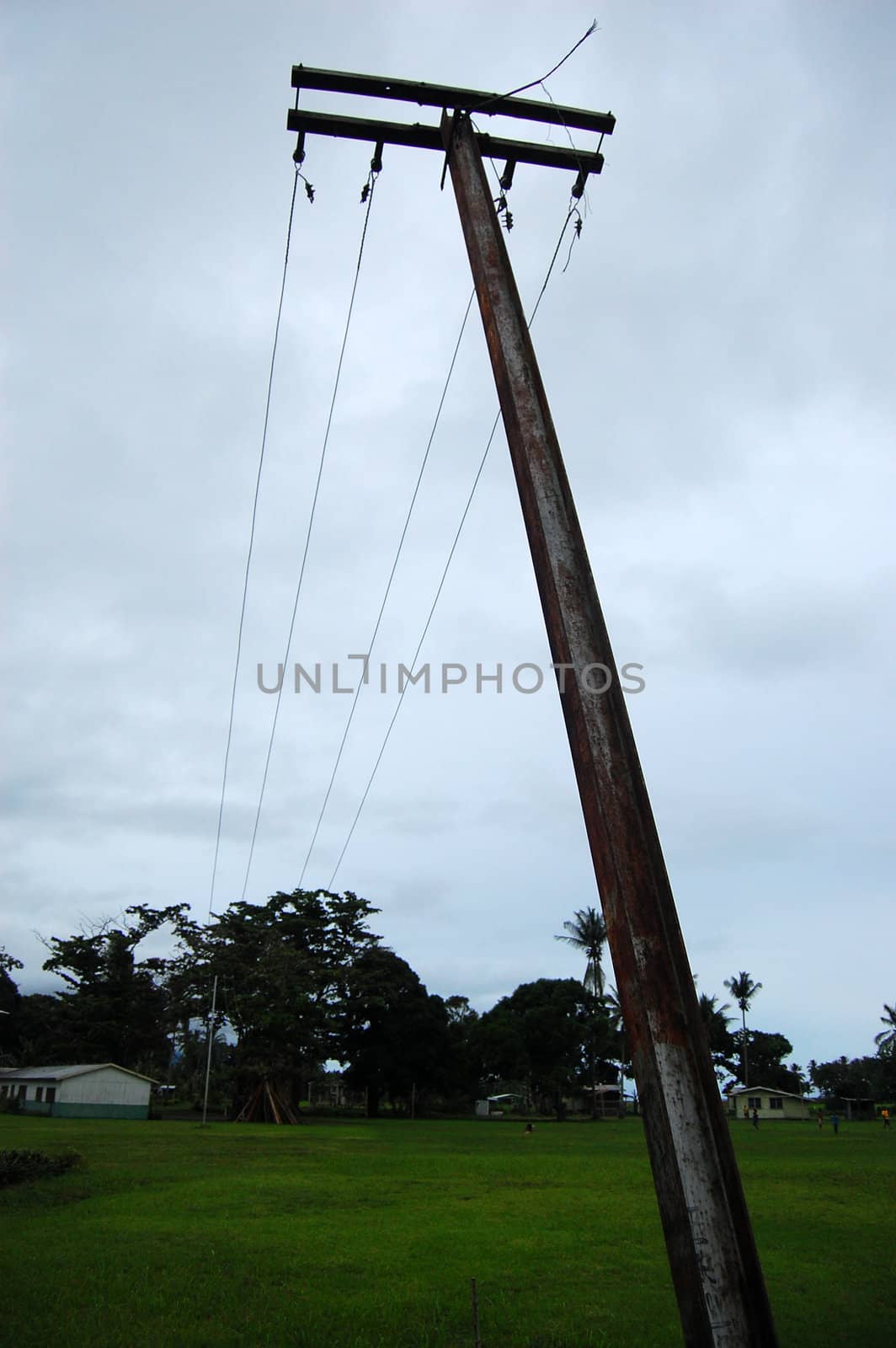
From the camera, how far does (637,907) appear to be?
13.1 ft

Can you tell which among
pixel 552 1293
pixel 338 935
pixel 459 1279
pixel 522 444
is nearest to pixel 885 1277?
pixel 552 1293

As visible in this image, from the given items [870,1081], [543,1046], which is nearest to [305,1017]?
[543,1046]

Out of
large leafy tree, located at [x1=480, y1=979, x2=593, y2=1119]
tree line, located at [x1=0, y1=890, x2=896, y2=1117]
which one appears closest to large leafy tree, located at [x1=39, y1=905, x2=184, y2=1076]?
tree line, located at [x1=0, y1=890, x2=896, y2=1117]

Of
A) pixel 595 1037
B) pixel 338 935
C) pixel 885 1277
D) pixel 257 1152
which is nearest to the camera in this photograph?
pixel 885 1277

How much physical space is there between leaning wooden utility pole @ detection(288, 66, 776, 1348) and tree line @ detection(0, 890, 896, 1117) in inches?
1847

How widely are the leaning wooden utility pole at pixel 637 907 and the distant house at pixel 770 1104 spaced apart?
274 ft

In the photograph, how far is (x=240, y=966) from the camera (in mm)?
49219

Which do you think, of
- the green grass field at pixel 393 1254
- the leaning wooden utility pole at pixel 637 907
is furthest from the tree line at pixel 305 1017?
the leaning wooden utility pole at pixel 637 907

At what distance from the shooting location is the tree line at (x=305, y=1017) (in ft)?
160

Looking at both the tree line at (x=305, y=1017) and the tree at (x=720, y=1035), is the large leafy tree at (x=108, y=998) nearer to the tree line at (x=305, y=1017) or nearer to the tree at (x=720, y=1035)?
the tree line at (x=305, y=1017)

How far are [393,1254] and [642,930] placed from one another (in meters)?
9.90

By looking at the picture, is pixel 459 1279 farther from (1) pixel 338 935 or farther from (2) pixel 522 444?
(1) pixel 338 935

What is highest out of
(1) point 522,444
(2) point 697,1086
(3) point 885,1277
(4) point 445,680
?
(4) point 445,680

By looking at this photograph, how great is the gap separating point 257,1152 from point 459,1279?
1849cm
